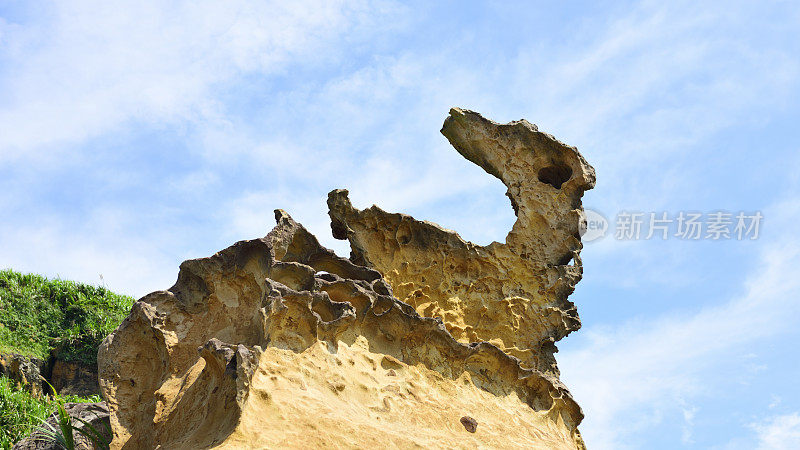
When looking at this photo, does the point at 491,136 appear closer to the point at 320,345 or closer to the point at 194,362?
the point at 320,345

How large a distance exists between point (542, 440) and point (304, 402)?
102 inches

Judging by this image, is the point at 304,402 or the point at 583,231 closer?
the point at 304,402

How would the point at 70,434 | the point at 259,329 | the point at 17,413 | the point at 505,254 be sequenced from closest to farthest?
the point at 259,329
the point at 70,434
the point at 505,254
the point at 17,413

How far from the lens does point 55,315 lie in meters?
13.3

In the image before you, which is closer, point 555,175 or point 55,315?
point 555,175

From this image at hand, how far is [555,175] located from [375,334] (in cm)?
325

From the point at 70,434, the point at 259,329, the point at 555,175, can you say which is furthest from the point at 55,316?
the point at 555,175

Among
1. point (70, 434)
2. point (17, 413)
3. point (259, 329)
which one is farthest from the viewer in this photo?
point (17, 413)

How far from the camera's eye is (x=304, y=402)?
19.6 feet

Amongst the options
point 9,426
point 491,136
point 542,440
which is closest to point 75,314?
point 9,426

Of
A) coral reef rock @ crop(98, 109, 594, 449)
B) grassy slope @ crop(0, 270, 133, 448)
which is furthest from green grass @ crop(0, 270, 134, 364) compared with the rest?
coral reef rock @ crop(98, 109, 594, 449)

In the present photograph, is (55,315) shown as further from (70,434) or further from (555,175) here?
(555,175)

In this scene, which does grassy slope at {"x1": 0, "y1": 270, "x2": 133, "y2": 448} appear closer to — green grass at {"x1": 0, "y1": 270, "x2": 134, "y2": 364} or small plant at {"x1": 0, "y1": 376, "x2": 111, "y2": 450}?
green grass at {"x1": 0, "y1": 270, "x2": 134, "y2": 364}

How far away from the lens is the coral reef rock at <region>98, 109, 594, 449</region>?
19.8 ft
